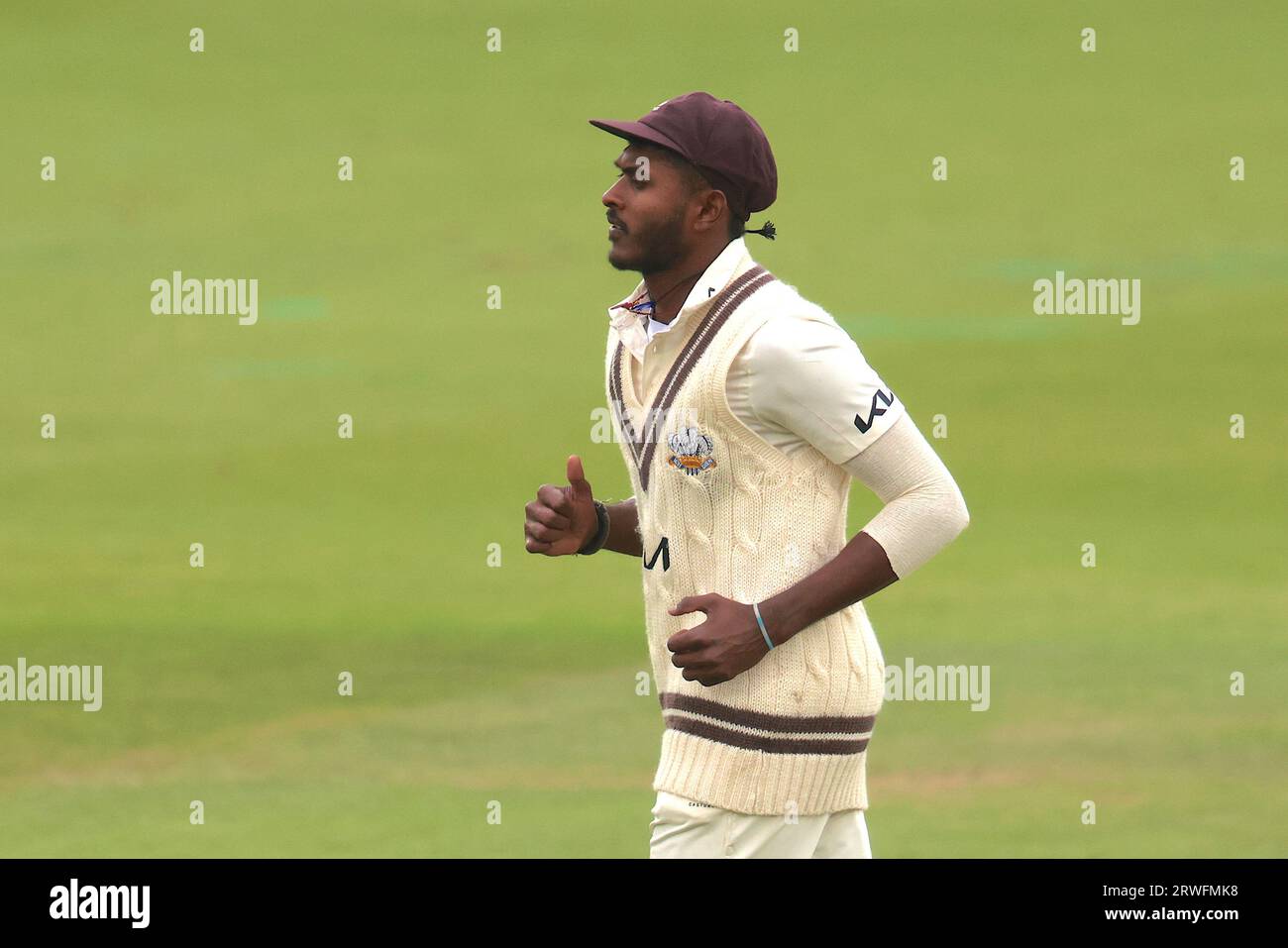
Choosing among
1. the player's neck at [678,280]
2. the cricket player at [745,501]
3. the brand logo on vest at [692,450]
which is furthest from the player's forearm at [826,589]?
the player's neck at [678,280]

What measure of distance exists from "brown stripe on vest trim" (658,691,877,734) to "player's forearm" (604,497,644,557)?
50 cm

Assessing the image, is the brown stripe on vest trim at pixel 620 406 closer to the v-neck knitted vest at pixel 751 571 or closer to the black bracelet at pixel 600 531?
the v-neck knitted vest at pixel 751 571

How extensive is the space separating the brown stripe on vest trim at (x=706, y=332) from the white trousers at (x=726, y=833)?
2.50 ft

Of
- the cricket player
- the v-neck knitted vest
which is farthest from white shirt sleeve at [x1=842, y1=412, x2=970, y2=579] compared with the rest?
the v-neck knitted vest

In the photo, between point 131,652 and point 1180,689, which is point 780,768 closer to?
point 1180,689

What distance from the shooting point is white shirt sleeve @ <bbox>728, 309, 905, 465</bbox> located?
396cm

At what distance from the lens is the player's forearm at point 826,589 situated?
3982 mm

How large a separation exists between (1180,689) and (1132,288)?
5.01 m

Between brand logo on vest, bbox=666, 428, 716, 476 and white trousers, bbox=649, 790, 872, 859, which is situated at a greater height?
brand logo on vest, bbox=666, 428, 716, 476

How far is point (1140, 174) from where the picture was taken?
1488 cm
